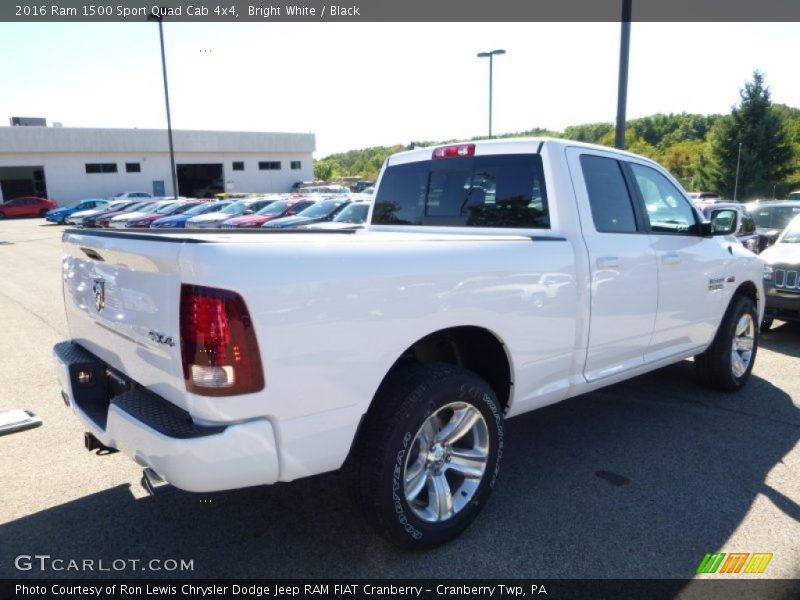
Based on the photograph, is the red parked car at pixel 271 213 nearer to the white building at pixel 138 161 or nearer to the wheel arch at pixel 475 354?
the wheel arch at pixel 475 354

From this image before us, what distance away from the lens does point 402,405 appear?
8.84 ft

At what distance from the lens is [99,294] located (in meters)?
2.94

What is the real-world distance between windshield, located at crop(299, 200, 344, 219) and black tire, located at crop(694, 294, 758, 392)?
596 inches

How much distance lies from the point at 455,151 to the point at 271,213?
797 inches

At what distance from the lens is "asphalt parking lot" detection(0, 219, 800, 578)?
113 inches

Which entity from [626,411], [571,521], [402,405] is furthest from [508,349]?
[626,411]

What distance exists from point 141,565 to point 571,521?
86.0 inches

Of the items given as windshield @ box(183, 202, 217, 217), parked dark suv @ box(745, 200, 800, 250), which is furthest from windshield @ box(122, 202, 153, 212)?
parked dark suv @ box(745, 200, 800, 250)

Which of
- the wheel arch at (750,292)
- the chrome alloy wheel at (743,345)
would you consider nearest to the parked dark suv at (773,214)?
the wheel arch at (750,292)

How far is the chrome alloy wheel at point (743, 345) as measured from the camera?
522 centimetres

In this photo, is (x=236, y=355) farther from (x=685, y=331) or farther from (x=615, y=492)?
(x=685, y=331)

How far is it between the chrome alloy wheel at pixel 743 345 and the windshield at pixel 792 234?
131 inches

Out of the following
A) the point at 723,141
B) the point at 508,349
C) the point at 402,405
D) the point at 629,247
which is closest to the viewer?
the point at 402,405

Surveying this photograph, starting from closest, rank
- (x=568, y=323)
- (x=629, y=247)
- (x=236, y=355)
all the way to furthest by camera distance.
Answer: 1. (x=236, y=355)
2. (x=568, y=323)
3. (x=629, y=247)
